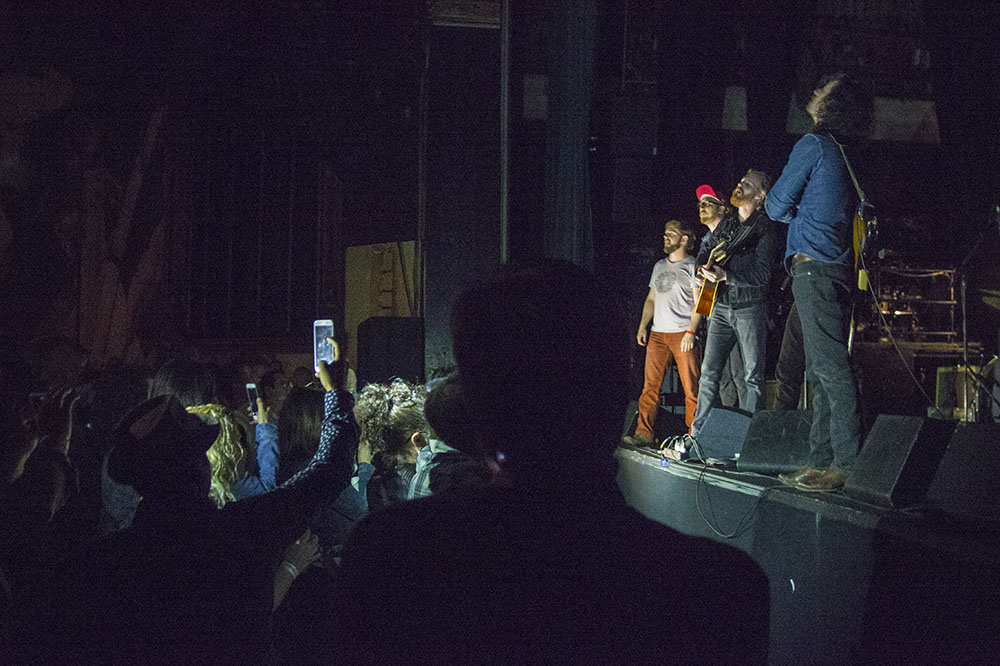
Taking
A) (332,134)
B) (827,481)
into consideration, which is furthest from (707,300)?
(332,134)

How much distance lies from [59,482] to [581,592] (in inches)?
97.2

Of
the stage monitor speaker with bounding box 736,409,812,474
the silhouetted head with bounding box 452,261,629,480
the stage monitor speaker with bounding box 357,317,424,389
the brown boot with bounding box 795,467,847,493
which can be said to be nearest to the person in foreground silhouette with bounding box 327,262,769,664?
the silhouetted head with bounding box 452,261,629,480

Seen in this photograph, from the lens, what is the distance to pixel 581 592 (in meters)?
0.90

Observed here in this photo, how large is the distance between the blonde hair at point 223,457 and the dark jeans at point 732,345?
10.7ft

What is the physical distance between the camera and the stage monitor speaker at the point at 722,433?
516cm

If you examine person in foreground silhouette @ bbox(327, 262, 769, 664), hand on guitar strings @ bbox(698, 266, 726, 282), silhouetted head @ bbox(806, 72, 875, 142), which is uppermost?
silhouetted head @ bbox(806, 72, 875, 142)

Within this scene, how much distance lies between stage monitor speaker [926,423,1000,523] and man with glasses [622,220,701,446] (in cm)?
322

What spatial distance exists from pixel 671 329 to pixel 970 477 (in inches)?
141

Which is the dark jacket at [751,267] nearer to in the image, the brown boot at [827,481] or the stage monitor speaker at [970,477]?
the brown boot at [827,481]

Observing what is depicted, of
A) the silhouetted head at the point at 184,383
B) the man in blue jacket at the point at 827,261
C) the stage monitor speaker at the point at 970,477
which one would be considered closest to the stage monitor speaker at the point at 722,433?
the man in blue jacket at the point at 827,261

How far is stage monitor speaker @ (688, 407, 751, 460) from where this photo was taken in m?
5.16

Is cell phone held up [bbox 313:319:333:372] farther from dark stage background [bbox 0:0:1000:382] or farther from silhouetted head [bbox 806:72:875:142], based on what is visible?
dark stage background [bbox 0:0:1000:382]

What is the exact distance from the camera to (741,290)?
5.00 metres

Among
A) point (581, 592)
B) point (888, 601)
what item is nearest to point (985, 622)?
point (888, 601)
